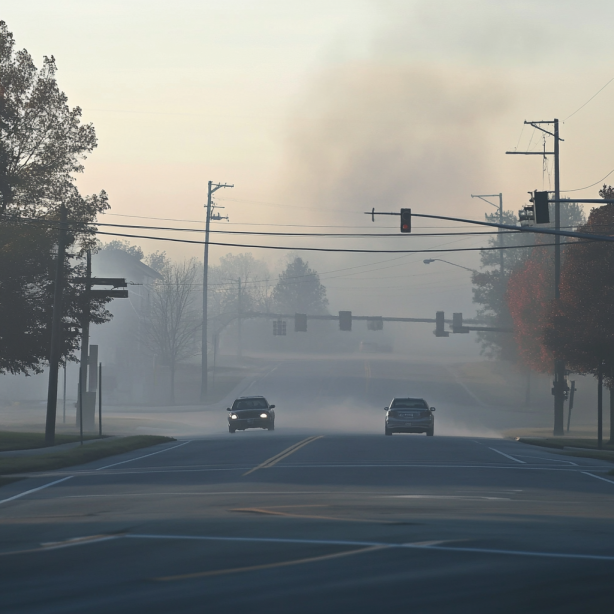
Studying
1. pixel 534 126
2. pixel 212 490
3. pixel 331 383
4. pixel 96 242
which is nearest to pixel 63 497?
pixel 212 490

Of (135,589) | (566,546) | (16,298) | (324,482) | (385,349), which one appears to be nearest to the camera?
(135,589)

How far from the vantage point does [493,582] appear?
8.08 metres

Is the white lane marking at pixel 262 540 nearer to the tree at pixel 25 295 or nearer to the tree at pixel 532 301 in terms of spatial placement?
the tree at pixel 25 295

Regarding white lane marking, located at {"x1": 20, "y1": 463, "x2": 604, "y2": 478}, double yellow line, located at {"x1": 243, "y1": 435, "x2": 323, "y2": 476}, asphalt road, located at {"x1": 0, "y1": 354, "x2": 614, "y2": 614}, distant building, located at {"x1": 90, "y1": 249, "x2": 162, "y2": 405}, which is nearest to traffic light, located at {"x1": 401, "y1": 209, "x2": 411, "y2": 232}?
double yellow line, located at {"x1": 243, "y1": 435, "x2": 323, "y2": 476}

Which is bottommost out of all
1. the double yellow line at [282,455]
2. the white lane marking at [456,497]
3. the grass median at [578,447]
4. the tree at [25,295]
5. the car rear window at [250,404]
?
the grass median at [578,447]

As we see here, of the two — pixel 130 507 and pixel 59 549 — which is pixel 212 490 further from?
pixel 59 549

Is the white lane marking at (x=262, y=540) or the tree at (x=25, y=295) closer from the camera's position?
the white lane marking at (x=262, y=540)

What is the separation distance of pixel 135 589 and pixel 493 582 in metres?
Result: 2.89

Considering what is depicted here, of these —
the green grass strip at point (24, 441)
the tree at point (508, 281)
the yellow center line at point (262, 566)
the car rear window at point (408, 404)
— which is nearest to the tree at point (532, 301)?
the tree at point (508, 281)

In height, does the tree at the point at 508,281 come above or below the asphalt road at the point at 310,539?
above

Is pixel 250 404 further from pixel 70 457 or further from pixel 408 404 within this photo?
pixel 70 457

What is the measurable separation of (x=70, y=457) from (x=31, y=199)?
41.8 ft

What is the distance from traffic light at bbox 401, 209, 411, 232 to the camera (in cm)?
3114

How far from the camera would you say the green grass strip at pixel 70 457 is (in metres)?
24.5
